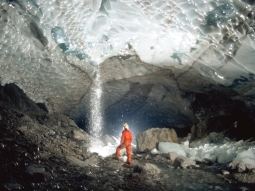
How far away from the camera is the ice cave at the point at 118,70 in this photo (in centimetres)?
396

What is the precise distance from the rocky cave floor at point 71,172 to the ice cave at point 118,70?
27 millimetres

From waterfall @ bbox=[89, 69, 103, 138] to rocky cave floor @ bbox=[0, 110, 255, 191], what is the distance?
9.64 ft

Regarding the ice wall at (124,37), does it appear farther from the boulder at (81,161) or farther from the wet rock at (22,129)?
the boulder at (81,161)

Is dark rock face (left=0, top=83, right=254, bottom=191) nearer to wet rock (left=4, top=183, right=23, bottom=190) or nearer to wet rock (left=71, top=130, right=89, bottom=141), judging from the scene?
wet rock (left=4, top=183, right=23, bottom=190)

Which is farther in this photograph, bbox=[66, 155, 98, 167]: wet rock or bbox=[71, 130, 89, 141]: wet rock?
bbox=[71, 130, 89, 141]: wet rock

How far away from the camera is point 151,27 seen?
4875mm

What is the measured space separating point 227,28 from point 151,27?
1660 millimetres

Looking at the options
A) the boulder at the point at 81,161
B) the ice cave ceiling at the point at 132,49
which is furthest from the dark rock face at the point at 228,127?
the boulder at the point at 81,161

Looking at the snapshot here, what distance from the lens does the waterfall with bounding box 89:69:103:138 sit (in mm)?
7684

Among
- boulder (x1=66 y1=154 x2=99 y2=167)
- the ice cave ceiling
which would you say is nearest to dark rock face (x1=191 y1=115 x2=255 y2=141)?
the ice cave ceiling

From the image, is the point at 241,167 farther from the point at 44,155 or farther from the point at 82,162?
the point at 44,155

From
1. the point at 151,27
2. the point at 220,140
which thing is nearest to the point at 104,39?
the point at 151,27

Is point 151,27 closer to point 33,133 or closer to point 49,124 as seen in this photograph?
point 33,133

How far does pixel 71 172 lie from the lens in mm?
3693
